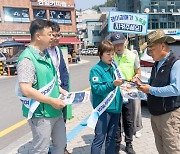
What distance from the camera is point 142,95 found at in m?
3.00

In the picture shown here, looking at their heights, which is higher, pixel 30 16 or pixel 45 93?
pixel 30 16

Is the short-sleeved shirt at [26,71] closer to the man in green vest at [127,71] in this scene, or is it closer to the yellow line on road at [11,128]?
the man in green vest at [127,71]

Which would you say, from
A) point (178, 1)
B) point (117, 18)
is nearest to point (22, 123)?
point (117, 18)

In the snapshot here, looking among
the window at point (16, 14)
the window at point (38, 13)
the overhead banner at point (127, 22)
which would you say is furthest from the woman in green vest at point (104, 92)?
the window at point (38, 13)

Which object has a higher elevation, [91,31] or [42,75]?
[42,75]

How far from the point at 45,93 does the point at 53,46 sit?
1071 mm

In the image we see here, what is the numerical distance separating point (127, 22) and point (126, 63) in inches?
110

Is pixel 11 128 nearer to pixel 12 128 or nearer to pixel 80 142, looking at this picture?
pixel 12 128

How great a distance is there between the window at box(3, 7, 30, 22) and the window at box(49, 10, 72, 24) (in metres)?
4.48

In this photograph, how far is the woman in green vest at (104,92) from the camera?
2799 millimetres

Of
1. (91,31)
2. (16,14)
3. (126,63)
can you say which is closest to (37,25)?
(126,63)

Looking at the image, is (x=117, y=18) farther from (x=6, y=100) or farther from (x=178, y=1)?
(x=178, y=1)

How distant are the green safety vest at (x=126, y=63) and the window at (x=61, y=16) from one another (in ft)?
128

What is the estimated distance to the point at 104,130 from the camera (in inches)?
116
